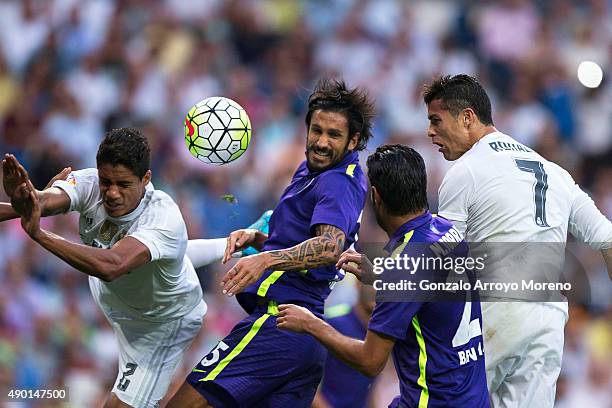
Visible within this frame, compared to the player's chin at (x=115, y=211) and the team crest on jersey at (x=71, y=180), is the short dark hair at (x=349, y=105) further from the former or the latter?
the team crest on jersey at (x=71, y=180)

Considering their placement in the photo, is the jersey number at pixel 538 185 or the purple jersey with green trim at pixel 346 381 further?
the purple jersey with green trim at pixel 346 381

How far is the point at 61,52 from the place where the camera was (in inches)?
496

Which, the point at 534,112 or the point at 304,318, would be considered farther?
the point at 534,112

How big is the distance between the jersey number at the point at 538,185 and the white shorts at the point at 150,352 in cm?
227

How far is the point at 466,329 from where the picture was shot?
5.23 metres

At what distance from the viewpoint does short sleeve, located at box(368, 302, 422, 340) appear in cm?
500

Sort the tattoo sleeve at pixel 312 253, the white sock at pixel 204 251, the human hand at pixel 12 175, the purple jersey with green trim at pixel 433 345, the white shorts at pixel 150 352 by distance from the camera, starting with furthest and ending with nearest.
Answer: the white sock at pixel 204 251
the white shorts at pixel 150 352
the tattoo sleeve at pixel 312 253
the human hand at pixel 12 175
the purple jersey with green trim at pixel 433 345

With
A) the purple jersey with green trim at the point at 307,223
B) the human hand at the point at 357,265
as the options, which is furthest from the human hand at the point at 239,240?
the human hand at the point at 357,265

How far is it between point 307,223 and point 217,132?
1.05 meters

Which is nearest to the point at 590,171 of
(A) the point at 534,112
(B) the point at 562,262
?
(A) the point at 534,112

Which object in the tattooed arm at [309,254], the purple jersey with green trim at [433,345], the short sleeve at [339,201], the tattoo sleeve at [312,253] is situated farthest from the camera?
the short sleeve at [339,201]

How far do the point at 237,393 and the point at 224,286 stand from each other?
0.79 m

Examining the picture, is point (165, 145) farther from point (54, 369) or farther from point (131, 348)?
point (131, 348)

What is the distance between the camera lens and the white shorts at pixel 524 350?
607 cm
